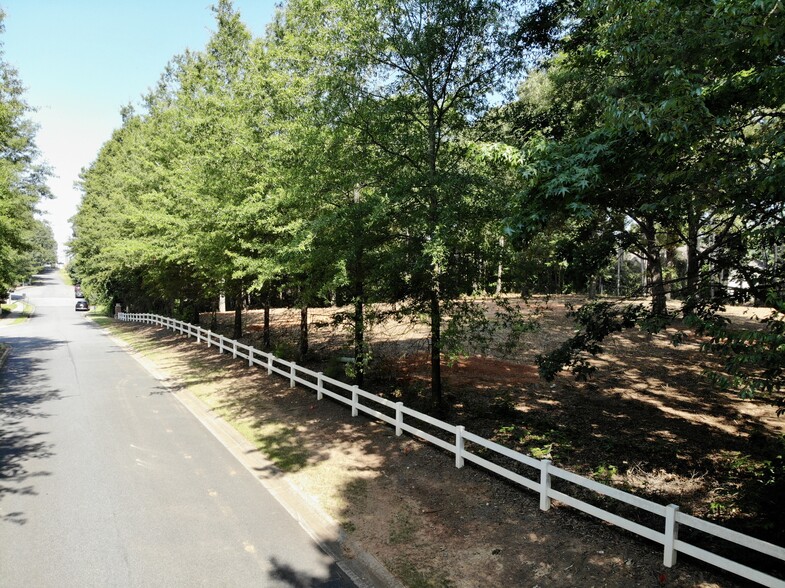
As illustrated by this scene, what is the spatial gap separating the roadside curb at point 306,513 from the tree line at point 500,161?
3528 millimetres

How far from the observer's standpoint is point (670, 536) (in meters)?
5.55

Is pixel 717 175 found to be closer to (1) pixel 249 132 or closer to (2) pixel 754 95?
(2) pixel 754 95

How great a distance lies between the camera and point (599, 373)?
15.8 metres

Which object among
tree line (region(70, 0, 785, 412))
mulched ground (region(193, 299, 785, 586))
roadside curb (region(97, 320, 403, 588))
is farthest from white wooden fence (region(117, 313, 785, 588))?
roadside curb (region(97, 320, 403, 588))

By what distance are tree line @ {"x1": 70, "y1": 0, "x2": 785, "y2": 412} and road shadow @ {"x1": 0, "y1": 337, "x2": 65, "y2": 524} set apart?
246 inches

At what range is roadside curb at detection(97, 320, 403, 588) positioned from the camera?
597cm

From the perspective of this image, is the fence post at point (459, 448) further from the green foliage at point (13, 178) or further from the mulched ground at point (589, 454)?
the green foliage at point (13, 178)

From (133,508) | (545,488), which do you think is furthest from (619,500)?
(133,508)

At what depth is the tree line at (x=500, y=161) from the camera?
5.72m

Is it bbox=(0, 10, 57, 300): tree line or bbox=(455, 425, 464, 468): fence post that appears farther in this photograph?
bbox=(0, 10, 57, 300): tree line

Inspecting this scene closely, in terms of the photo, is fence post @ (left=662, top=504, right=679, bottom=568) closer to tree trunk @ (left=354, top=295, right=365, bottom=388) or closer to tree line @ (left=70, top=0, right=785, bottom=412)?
tree line @ (left=70, top=0, right=785, bottom=412)

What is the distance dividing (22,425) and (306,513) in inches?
326

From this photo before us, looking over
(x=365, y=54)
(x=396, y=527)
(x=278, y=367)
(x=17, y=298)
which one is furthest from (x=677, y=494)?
(x=17, y=298)

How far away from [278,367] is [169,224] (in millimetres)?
7332
